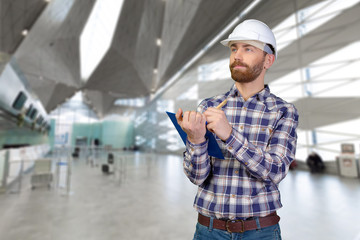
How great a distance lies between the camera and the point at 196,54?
69.8 ft

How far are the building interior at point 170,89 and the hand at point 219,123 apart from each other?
1.30m

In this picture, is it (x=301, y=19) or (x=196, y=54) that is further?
(x=196, y=54)

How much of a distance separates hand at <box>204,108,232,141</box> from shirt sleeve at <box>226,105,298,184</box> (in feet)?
0.14

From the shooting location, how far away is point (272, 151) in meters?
1.34

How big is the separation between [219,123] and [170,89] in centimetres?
3248

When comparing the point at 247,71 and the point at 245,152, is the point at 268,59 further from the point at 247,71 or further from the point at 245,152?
the point at 245,152

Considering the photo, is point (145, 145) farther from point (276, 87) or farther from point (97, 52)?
point (276, 87)

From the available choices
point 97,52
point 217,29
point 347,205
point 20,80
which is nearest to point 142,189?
point 347,205

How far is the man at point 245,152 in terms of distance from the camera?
119cm

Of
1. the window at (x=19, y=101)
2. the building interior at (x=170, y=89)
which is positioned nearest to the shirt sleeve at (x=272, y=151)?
the building interior at (x=170, y=89)

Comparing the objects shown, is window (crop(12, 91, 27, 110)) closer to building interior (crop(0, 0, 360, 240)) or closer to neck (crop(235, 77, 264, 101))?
building interior (crop(0, 0, 360, 240))

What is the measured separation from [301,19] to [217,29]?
6324 millimetres

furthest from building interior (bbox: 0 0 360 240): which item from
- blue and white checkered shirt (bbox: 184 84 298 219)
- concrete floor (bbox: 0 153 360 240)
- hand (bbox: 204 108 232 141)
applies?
hand (bbox: 204 108 232 141)

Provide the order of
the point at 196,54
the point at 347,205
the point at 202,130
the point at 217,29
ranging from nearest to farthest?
the point at 202,130 < the point at 347,205 < the point at 217,29 < the point at 196,54
